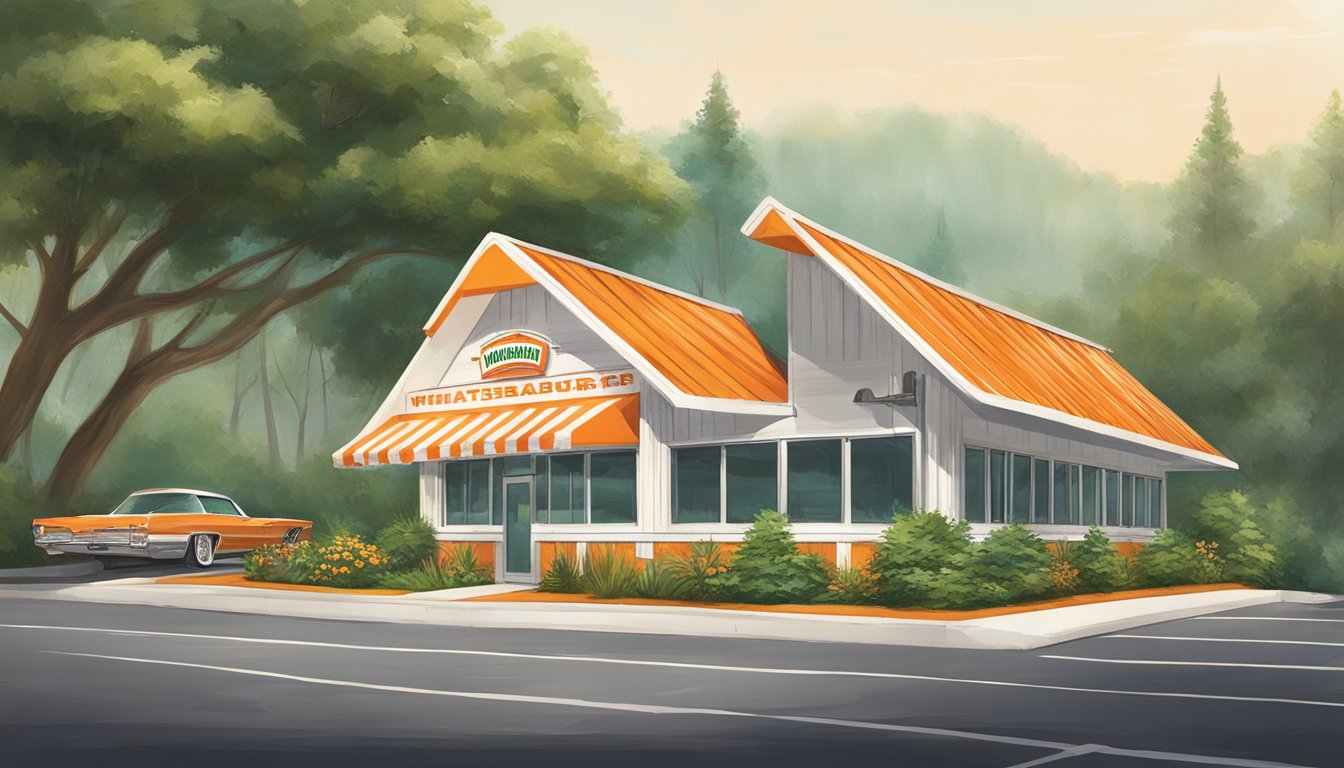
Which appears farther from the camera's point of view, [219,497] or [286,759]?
[219,497]

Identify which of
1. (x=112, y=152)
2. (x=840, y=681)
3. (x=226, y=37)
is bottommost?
(x=840, y=681)

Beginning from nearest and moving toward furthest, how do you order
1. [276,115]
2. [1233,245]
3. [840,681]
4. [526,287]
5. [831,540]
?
[840,681] → [831,540] → [526,287] → [276,115] → [1233,245]

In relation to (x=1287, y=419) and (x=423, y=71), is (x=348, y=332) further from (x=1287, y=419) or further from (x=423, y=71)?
(x=1287, y=419)

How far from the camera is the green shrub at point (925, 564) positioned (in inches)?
956

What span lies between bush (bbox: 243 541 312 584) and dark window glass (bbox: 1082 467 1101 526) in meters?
16.2

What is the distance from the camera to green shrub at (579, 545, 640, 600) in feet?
90.5

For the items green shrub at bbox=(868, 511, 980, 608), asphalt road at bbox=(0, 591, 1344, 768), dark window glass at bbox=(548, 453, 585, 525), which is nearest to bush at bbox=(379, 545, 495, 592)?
dark window glass at bbox=(548, 453, 585, 525)

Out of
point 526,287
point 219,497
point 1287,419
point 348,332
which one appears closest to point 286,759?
point 526,287

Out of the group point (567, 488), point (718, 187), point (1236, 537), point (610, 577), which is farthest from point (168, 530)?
point (718, 187)

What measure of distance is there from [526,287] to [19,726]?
20906mm

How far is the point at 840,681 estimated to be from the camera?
16.0 meters

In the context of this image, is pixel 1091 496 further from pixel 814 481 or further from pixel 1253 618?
pixel 814 481

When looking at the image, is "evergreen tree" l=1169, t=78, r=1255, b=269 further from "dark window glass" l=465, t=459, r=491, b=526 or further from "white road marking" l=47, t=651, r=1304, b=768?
"white road marking" l=47, t=651, r=1304, b=768

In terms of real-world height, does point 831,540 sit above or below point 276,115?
below
